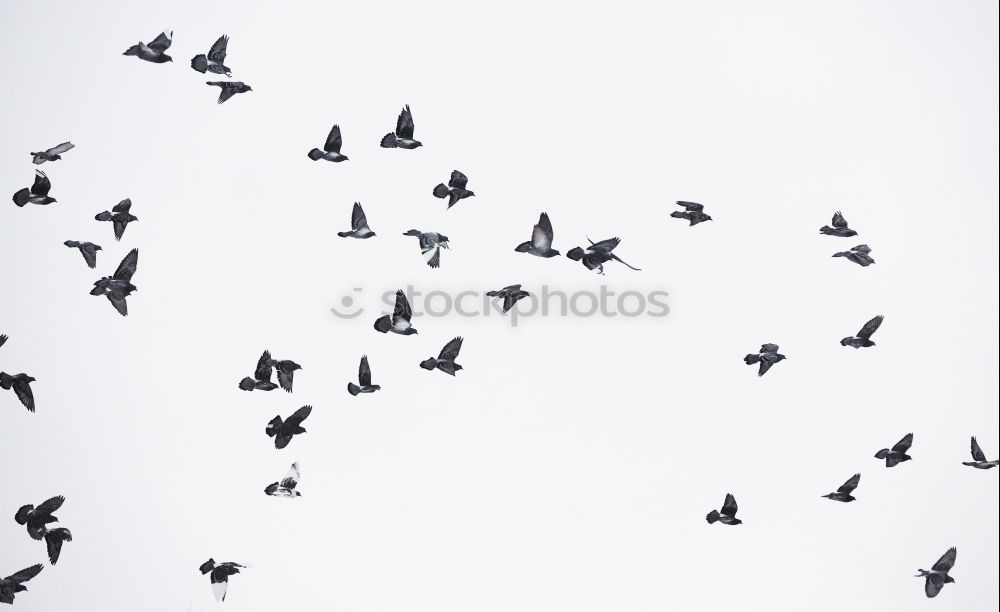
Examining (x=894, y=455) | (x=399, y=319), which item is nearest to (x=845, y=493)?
(x=894, y=455)

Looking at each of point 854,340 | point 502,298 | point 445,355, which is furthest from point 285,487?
point 854,340

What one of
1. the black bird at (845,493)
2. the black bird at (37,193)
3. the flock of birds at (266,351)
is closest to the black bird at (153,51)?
the flock of birds at (266,351)

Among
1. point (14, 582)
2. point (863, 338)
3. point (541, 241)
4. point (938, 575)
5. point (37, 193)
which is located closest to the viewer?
point (14, 582)

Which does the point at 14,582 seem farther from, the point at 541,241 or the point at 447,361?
the point at 541,241

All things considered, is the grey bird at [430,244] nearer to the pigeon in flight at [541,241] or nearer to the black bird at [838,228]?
the pigeon in flight at [541,241]

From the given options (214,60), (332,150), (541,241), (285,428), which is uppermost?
(214,60)

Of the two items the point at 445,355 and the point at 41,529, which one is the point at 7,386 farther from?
the point at 445,355

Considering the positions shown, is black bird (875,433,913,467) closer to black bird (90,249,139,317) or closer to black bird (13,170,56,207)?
black bird (90,249,139,317)
